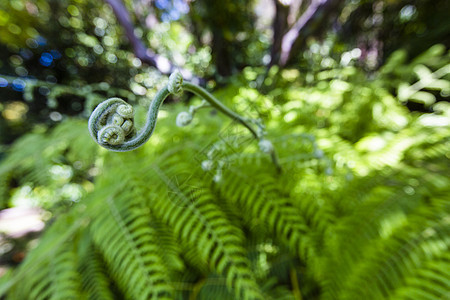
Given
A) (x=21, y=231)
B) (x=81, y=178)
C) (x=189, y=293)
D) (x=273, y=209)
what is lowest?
(x=21, y=231)

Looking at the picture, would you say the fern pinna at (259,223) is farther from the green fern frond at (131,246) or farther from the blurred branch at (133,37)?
the blurred branch at (133,37)

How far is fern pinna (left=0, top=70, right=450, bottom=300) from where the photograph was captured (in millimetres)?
809

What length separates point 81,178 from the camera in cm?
194

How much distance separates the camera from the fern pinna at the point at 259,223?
2.65 ft

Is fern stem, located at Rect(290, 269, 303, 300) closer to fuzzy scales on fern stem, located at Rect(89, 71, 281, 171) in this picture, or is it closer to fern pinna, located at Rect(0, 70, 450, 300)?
fern pinna, located at Rect(0, 70, 450, 300)

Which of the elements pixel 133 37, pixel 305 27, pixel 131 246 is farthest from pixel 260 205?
pixel 133 37

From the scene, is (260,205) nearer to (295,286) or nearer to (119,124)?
(295,286)

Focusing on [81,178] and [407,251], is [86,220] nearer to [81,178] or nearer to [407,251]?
[81,178]

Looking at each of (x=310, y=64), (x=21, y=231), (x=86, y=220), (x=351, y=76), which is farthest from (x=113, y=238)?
(x=21, y=231)

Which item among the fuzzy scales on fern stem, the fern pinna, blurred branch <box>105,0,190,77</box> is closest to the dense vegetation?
the fern pinna

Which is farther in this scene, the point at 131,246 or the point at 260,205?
the point at 260,205

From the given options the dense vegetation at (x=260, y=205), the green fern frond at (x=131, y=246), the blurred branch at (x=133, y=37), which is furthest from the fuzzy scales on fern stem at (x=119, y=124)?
the blurred branch at (x=133, y=37)

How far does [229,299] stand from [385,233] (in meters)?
0.74

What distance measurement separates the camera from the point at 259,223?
3.86ft
